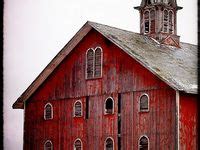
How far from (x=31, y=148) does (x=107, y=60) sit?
9066mm

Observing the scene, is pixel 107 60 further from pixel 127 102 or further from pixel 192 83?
pixel 192 83

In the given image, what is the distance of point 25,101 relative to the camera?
3806 cm

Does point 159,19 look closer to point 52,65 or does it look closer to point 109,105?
point 52,65

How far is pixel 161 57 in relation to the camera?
3388cm

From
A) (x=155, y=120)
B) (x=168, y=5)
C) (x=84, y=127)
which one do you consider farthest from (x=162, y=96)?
(x=168, y=5)

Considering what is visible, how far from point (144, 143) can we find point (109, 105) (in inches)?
150

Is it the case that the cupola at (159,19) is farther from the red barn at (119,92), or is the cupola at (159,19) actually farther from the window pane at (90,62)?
the window pane at (90,62)

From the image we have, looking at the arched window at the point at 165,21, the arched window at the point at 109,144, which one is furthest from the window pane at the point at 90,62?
the arched window at the point at 165,21

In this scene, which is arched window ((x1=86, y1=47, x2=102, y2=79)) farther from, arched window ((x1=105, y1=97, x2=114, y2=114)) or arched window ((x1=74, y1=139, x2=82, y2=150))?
arched window ((x1=74, y1=139, x2=82, y2=150))

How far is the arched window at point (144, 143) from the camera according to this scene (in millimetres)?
30303

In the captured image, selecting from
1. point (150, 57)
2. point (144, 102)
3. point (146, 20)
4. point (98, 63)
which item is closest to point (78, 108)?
point (98, 63)

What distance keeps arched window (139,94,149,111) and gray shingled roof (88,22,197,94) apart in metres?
1.83

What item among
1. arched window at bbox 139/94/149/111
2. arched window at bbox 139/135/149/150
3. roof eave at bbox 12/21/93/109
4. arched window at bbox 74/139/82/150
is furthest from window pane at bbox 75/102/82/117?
arched window at bbox 139/135/149/150

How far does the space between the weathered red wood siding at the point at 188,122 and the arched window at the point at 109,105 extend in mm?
5110
